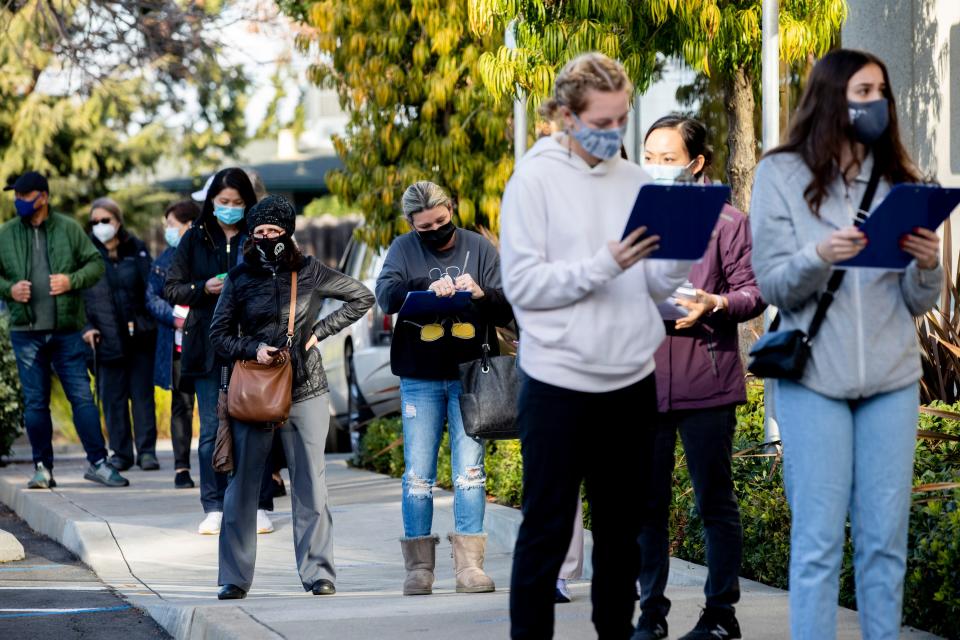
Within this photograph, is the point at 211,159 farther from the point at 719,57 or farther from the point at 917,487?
the point at 917,487

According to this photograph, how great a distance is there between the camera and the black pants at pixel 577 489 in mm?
4359

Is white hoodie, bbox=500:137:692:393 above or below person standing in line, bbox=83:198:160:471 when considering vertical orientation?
above

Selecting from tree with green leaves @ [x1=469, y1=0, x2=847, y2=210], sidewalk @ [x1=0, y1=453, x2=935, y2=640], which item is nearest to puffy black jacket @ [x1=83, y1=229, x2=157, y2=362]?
sidewalk @ [x1=0, y1=453, x2=935, y2=640]

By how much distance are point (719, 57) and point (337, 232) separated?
19.0m

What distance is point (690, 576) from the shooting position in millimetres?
6727

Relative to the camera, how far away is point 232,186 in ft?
28.3

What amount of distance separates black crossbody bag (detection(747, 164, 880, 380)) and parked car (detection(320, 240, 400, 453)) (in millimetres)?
7590

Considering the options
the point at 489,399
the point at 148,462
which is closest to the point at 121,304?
the point at 148,462

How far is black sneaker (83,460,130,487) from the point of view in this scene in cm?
1120

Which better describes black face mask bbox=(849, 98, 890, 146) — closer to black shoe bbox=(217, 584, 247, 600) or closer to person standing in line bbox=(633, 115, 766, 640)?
person standing in line bbox=(633, 115, 766, 640)

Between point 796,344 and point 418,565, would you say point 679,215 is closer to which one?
point 796,344

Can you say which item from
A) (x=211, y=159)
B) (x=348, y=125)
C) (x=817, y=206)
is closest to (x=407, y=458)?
(x=817, y=206)

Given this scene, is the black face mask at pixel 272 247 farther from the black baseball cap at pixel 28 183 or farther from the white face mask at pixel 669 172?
the black baseball cap at pixel 28 183

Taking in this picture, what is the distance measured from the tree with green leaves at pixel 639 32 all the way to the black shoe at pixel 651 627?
162 inches
